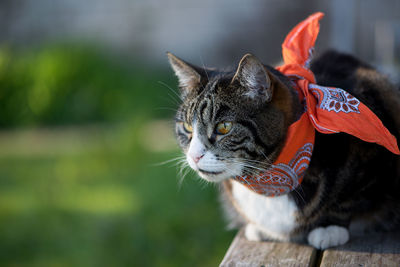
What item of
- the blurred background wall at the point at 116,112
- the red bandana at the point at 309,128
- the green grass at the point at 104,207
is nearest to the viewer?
the red bandana at the point at 309,128

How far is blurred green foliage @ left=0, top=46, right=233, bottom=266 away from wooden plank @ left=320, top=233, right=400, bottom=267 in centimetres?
80

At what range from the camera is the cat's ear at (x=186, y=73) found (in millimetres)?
1476

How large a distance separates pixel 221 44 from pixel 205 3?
0.52m

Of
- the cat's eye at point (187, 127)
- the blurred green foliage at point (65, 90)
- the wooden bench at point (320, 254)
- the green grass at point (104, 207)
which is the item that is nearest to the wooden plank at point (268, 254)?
the wooden bench at point (320, 254)

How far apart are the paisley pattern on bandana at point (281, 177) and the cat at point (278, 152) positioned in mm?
35

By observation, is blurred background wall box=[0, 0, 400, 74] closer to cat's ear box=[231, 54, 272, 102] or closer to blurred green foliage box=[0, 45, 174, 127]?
blurred green foliage box=[0, 45, 174, 127]

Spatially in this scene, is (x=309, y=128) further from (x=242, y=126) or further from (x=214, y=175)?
(x=214, y=175)

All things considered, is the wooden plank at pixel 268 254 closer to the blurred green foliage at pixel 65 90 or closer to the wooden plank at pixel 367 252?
the wooden plank at pixel 367 252

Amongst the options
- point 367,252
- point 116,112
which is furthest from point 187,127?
point 116,112

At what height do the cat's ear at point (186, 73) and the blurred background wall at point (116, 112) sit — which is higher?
the cat's ear at point (186, 73)

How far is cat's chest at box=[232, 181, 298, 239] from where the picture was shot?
55.4 inches

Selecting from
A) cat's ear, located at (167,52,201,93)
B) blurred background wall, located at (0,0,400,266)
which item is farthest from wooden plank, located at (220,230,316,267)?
cat's ear, located at (167,52,201,93)

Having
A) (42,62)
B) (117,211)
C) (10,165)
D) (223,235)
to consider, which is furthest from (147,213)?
(42,62)

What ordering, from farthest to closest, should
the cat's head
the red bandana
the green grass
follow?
the green grass, the cat's head, the red bandana
